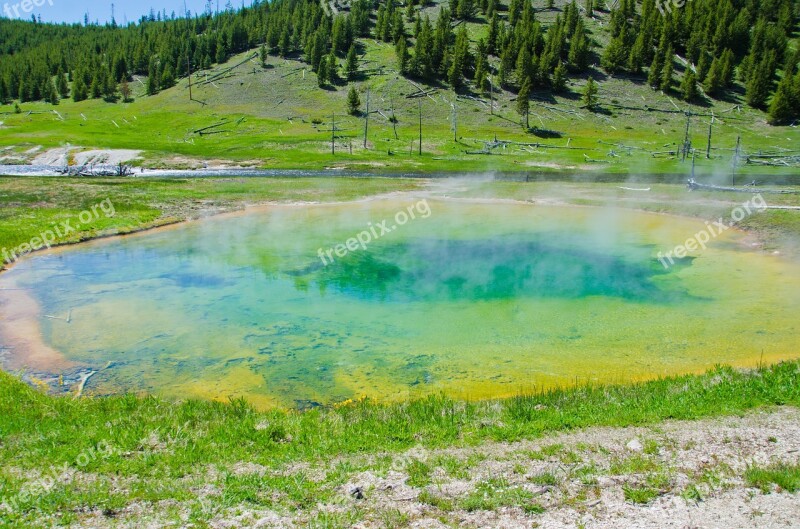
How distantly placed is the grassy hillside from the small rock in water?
56.7 meters

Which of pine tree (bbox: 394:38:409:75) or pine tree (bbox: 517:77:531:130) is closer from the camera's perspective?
pine tree (bbox: 517:77:531:130)

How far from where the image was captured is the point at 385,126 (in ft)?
344

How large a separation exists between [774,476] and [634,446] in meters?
1.96

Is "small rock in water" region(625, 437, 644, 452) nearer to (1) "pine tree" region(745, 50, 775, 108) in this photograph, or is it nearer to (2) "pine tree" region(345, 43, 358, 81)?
(1) "pine tree" region(745, 50, 775, 108)

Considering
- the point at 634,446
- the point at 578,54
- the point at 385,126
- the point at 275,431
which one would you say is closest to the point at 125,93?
the point at 385,126

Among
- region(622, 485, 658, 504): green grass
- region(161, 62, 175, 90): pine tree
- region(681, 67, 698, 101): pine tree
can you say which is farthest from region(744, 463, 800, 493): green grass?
region(161, 62, 175, 90): pine tree

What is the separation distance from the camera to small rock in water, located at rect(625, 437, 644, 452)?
9555 millimetres

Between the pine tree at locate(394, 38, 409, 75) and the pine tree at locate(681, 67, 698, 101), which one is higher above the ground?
the pine tree at locate(394, 38, 409, 75)

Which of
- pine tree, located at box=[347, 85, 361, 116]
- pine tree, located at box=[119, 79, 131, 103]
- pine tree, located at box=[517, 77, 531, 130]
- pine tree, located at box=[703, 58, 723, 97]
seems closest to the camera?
pine tree, located at box=[517, 77, 531, 130]

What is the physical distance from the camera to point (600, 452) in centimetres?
952

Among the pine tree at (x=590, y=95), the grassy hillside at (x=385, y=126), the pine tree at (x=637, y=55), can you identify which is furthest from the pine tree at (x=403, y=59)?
the pine tree at (x=637, y=55)

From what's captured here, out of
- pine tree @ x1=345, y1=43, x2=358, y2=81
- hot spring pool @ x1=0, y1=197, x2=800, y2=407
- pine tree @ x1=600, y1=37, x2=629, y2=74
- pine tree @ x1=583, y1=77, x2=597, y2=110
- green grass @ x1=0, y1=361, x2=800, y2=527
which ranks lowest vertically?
hot spring pool @ x1=0, y1=197, x2=800, y2=407

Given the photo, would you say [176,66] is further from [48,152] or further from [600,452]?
[600,452]

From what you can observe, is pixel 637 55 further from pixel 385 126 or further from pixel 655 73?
pixel 385 126
